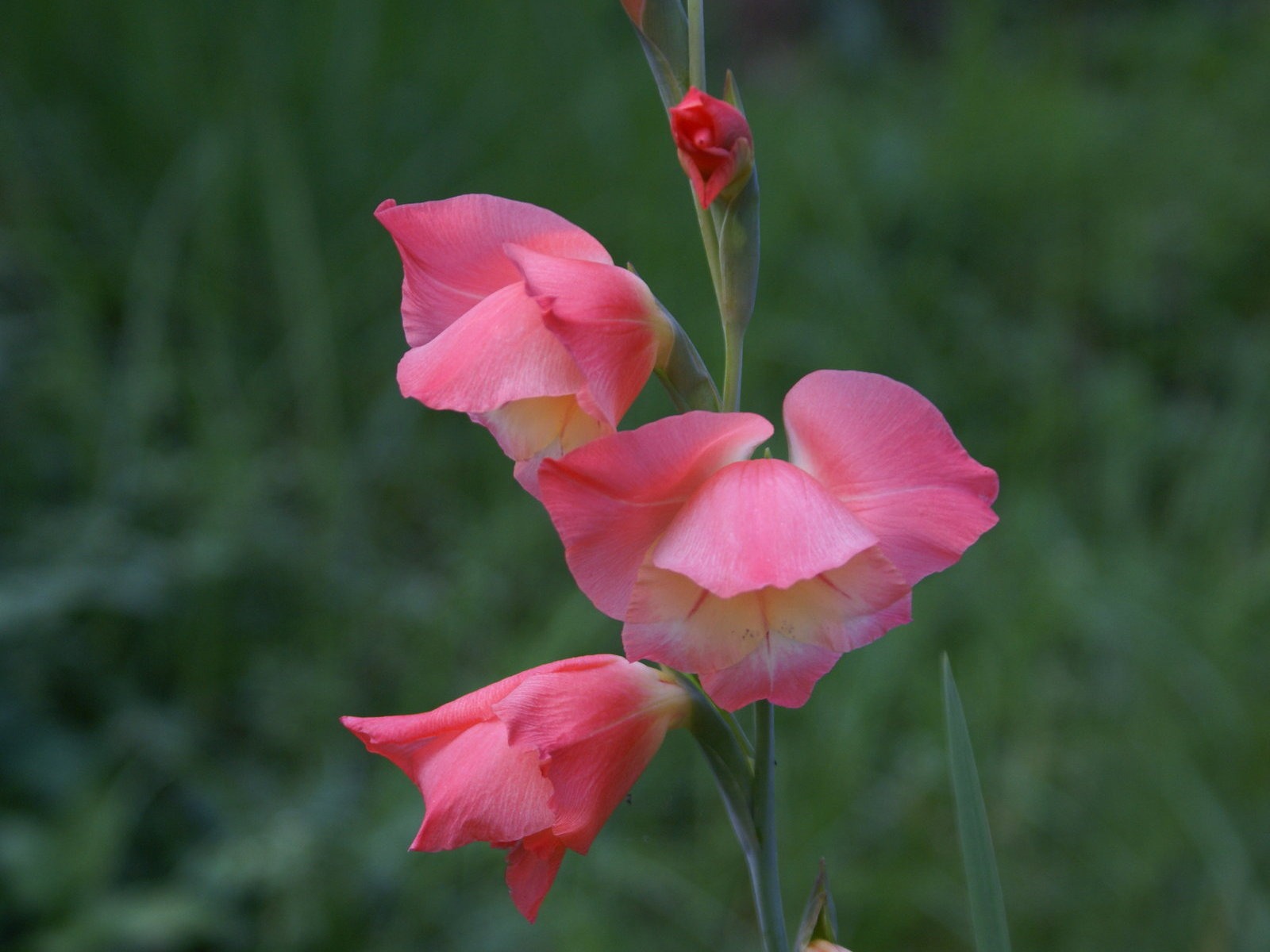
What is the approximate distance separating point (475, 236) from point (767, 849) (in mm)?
348

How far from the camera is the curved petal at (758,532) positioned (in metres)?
0.47

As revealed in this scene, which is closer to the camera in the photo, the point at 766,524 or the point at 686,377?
the point at 766,524

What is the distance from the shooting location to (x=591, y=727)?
558mm

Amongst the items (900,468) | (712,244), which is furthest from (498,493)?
(900,468)

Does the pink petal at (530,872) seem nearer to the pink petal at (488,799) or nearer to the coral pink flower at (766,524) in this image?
the pink petal at (488,799)

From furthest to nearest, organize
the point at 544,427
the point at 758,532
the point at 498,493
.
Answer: the point at 498,493, the point at 544,427, the point at 758,532

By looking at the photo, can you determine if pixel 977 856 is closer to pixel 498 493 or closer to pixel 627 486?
pixel 627 486

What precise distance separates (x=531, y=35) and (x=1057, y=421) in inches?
73.7

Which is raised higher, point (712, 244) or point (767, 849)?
point (712, 244)

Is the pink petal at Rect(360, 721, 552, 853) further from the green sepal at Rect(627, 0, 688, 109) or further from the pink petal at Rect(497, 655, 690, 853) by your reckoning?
the green sepal at Rect(627, 0, 688, 109)

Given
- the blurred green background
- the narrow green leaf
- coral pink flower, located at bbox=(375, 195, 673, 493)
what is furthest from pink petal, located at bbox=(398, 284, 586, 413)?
the blurred green background

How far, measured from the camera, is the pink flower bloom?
0.52 m

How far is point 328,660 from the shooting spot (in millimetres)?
2025

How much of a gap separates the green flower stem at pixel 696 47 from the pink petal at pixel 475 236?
10 centimetres
